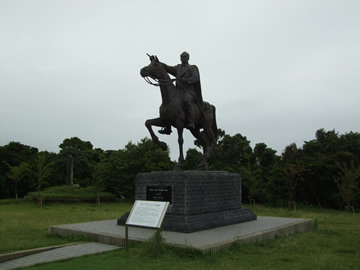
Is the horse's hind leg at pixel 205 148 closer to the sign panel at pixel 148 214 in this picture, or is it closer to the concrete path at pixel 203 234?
the concrete path at pixel 203 234

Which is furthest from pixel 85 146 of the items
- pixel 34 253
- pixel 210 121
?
pixel 34 253

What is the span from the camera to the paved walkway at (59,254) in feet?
18.7

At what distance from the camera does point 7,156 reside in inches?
1217

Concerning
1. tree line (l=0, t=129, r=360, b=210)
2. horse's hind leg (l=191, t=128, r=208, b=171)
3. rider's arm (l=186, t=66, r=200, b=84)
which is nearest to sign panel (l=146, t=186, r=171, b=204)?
horse's hind leg (l=191, t=128, r=208, b=171)

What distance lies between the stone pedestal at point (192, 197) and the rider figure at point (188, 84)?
5.41 ft

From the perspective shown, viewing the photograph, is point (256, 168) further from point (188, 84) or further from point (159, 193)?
point (159, 193)

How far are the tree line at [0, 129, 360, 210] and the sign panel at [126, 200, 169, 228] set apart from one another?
14.8m

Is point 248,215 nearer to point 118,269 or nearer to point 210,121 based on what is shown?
point 210,121

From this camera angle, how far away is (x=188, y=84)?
9.91 meters

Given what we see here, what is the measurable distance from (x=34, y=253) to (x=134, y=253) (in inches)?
77.4

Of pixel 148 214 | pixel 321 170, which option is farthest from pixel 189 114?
pixel 321 170

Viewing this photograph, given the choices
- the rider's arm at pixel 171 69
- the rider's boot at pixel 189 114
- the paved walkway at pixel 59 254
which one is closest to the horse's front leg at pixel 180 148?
the rider's boot at pixel 189 114

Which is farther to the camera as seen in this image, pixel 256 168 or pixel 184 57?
pixel 256 168

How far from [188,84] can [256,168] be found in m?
18.2
